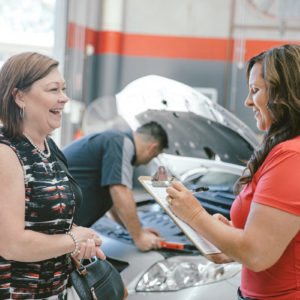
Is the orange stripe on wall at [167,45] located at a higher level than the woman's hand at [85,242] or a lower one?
higher

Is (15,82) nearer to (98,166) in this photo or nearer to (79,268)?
(79,268)

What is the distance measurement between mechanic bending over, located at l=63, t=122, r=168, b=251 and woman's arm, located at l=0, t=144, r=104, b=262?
88 cm

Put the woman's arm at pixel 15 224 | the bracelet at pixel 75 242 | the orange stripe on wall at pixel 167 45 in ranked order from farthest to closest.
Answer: the orange stripe on wall at pixel 167 45, the bracelet at pixel 75 242, the woman's arm at pixel 15 224

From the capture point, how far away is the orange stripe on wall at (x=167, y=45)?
5.16 meters

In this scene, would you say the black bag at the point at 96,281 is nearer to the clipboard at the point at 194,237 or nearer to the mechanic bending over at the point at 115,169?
the clipboard at the point at 194,237

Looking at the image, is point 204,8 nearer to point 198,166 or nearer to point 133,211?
point 198,166

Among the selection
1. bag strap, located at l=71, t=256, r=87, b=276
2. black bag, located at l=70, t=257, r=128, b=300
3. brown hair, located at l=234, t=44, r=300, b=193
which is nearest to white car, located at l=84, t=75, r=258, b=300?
black bag, located at l=70, t=257, r=128, b=300

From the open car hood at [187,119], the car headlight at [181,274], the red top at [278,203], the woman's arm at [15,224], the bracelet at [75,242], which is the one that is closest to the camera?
the red top at [278,203]

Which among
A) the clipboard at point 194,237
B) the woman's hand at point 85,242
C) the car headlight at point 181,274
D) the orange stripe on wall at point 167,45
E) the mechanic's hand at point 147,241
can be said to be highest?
the orange stripe on wall at point 167,45

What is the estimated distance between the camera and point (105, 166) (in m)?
2.15

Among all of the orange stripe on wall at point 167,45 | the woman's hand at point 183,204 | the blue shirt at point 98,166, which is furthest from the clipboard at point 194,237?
the orange stripe on wall at point 167,45

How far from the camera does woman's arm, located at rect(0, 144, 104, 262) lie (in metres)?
1.10

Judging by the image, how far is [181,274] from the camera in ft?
5.78

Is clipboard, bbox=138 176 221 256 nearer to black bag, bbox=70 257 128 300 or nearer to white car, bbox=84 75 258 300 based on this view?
black bag, bbox=70 257 128 300
